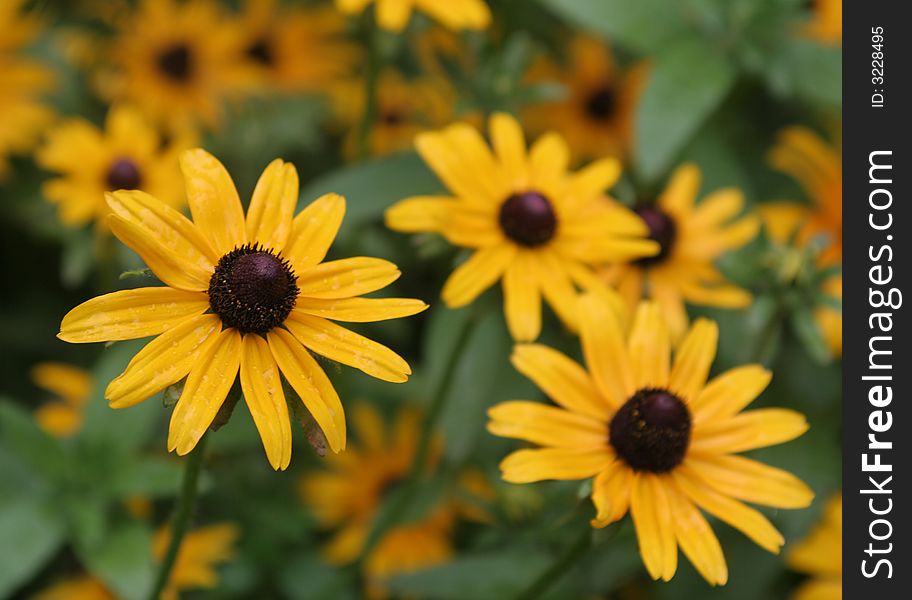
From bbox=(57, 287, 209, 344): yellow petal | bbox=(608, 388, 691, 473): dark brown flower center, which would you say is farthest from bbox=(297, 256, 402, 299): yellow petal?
bbox=(608, 388, 691, 473): dark brown flower center

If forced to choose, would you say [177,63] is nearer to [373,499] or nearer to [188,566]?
[373,499]

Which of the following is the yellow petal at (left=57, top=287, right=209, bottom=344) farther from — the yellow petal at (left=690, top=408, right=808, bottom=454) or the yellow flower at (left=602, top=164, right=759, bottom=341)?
the yellow flower at (left=602, top=164, right=759, bottom=341)

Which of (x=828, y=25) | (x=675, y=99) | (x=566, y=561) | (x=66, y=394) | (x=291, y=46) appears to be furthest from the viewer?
(x=291, y=46)

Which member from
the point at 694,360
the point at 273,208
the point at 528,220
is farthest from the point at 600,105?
the point at 273,208

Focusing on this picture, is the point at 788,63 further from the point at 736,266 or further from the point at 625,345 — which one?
the point at 625,345

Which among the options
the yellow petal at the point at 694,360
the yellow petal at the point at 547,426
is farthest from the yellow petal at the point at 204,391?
the yellow petal at the point at 694,360
